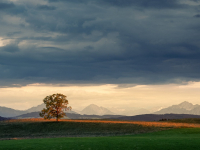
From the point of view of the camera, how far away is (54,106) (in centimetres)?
9756

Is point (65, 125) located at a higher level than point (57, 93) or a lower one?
lower

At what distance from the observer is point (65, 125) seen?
91.5m

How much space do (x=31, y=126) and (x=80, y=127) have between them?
2001 centimetres

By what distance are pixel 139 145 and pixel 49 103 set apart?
66.3 m

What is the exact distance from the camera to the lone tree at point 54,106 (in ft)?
318

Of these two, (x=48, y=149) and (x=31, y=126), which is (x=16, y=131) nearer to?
(x=31, y=126)

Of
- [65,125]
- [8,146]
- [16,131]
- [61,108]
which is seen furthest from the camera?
[61,108]

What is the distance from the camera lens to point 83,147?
35.0 m

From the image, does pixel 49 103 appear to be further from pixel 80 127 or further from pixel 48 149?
pixel 48 149

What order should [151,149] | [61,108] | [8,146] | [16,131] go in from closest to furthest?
[151,149], [8,146], [16,131], [61,108]

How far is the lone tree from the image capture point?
9706cm

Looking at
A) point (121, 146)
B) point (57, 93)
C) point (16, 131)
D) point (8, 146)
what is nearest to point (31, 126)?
point (16, 131)

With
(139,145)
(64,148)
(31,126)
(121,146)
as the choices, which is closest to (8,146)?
(64,148)

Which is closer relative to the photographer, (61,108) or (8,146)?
(8,146)
